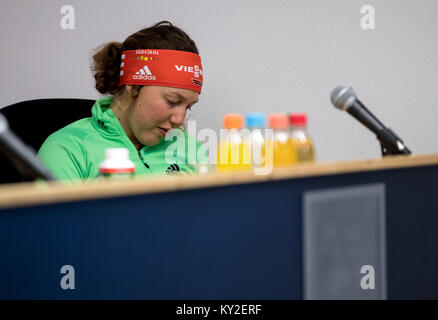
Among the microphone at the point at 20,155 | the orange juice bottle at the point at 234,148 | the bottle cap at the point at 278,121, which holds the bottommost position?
the microphone at the point at 20,155


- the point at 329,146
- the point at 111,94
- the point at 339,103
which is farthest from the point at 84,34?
the point at 339,103

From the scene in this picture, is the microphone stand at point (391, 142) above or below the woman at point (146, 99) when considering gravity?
below

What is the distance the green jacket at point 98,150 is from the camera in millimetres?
1482

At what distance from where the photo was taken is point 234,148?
950 mm

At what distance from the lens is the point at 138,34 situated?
1691 millimetres

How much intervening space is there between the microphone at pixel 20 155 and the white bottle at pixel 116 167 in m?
0.12

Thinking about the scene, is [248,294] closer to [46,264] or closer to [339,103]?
[46,264]

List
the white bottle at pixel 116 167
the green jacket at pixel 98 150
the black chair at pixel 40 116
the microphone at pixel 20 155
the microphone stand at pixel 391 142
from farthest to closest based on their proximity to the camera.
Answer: the black chair at pixel 40 116 < the green jacket at pixel 98 150 < the microphone stand at pixel 391 142 < the white bottle at pixel 116 167 < the microphone at pixel 20 155

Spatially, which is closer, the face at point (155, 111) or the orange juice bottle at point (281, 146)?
the orange juice bottle at point (281, 146)

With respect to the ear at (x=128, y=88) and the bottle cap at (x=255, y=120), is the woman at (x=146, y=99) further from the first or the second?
the bottle cap at (x=255, y=120)

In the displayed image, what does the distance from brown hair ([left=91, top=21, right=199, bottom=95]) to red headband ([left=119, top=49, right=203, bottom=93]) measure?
0.02m

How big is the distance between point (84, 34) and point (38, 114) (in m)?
0.60

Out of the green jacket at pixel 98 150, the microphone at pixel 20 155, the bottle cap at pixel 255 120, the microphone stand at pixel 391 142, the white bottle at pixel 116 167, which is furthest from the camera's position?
the green jacket at pixel 98 150

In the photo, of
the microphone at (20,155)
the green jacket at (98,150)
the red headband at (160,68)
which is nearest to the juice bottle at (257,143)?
the microphone at (20,155)
